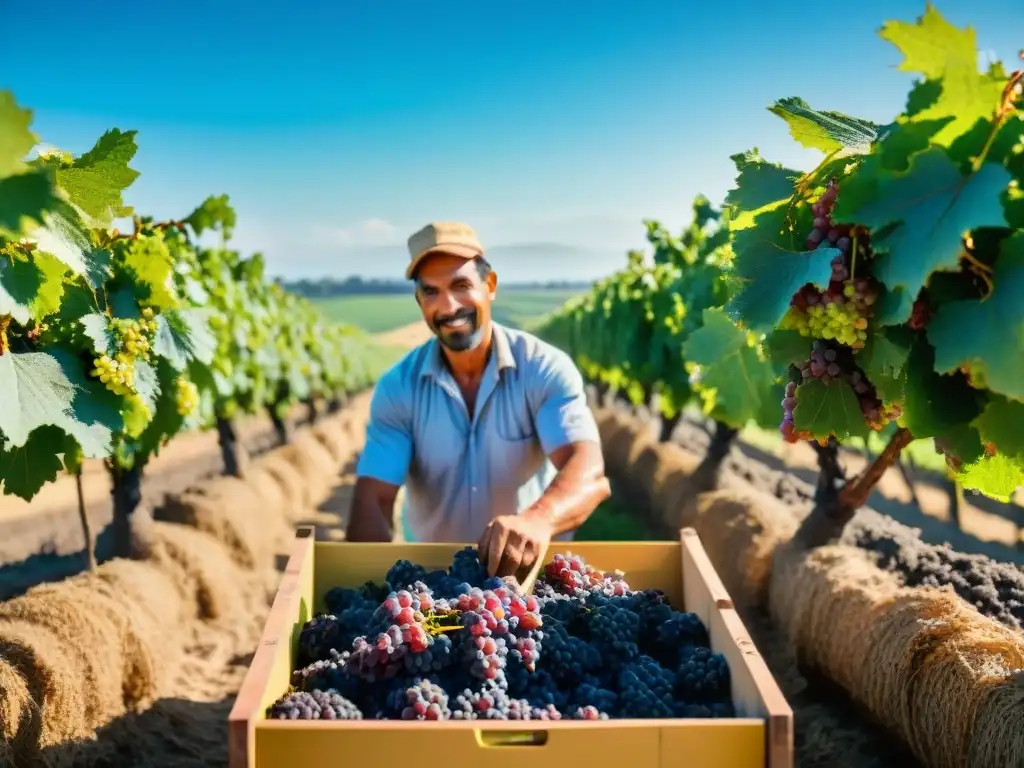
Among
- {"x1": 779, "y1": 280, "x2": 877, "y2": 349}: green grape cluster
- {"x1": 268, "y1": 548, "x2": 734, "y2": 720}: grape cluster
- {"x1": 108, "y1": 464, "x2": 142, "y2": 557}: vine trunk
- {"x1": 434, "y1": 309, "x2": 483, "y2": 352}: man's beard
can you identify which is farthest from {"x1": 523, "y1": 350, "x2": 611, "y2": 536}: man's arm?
{"x1": 108, "y1": 464, "x2": 142, "y2": 557}: vine trunk

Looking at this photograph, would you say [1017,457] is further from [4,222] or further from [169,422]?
[169,422]

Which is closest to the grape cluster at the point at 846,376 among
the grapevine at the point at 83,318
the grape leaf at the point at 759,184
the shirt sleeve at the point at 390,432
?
the grape leaf at the point at 759,184

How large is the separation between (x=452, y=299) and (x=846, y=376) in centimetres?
194

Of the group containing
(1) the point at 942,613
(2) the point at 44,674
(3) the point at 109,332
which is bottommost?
(2) the point at 44,674

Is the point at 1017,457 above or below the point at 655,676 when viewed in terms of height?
above

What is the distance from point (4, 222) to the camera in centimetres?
189

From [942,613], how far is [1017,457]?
1.79m

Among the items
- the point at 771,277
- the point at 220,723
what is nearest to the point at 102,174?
the point at 771,277

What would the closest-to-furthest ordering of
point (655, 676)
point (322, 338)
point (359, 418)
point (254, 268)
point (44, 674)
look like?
point (655, 676)
point (44, 674)
point (254, 268)
point (322, 338)
point (359, 418)

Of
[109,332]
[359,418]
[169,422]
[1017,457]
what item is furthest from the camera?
[359,418]

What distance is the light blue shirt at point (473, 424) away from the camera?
3.88 meters

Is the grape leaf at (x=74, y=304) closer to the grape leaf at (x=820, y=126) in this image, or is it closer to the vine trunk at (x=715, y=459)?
the grape leaf at (x=820, y=126)

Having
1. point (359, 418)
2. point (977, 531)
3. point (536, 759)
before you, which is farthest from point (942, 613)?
point (359, 418)

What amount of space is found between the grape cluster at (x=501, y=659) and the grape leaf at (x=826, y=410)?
23.7 inches
